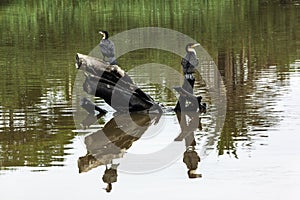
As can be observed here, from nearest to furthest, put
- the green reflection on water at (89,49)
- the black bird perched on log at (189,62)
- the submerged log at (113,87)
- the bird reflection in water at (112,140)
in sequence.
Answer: the bird reflection in water at (112,140) → the green reflection on water at (89,49) → the black bird perched on log at (189,62) → the submerged log at (113,87)

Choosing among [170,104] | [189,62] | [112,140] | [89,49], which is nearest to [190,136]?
[112,140]

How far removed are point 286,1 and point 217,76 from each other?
92.9ft

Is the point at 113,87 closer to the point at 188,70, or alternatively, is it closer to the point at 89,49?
the point at 188,70

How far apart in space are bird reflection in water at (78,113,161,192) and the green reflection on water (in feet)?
1.68

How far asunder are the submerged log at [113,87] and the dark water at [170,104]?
0.42 metres

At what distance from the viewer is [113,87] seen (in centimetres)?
1927

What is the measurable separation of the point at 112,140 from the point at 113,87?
94.0 inches

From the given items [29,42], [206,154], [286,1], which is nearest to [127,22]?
[29,42]

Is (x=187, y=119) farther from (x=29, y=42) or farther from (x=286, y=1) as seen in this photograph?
(x=286, y=1)

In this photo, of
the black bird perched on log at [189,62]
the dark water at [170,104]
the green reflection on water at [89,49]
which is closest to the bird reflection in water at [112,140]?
the dark water at [170,104]

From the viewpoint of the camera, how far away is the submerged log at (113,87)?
19.1 meters

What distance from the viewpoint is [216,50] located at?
102 feet

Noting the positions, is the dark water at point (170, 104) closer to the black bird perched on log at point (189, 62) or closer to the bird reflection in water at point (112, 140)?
the bird reflection in water at point (112, 140)

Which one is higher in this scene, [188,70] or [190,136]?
[188,70]
